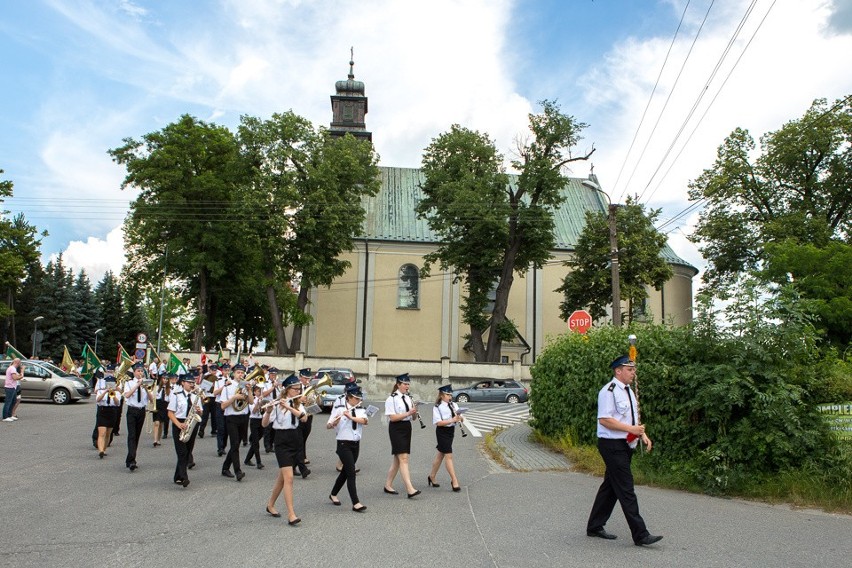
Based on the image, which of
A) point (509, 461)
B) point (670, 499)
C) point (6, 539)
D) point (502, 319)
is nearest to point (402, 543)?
point (6, 539)

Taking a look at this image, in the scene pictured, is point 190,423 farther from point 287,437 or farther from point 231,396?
point 287,437

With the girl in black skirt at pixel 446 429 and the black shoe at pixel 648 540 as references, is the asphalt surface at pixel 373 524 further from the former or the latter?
the girl in black skirt at pixel 446 429

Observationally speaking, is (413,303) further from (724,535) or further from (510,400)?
(724,535)

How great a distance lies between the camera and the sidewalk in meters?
13.8

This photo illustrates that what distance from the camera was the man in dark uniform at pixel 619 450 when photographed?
7.27 m

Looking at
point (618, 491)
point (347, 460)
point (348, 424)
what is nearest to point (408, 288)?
point (348, 424)

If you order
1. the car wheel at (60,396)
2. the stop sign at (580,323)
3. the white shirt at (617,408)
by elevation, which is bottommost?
the car wheel at (60,396)

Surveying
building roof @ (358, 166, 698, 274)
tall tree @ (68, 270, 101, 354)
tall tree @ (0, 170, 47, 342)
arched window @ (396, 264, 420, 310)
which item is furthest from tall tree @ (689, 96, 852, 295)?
tall tree @ (68, 270, 101, 354)

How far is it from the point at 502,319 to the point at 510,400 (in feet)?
20.9

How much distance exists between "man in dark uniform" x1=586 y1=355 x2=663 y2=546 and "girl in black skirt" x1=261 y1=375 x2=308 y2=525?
11.0ft

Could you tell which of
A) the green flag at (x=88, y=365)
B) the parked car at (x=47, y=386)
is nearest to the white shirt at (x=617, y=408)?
the parked car at (x=47, y=386)

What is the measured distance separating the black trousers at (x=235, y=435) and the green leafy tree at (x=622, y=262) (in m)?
31.8

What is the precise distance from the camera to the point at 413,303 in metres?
54.0

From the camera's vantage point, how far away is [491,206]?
3994 centimetres
